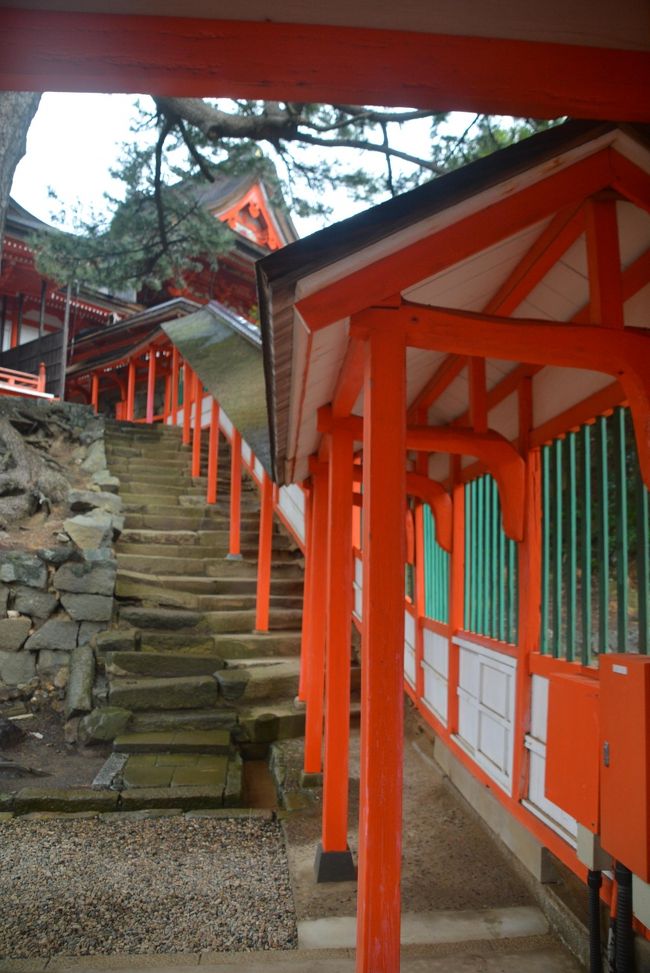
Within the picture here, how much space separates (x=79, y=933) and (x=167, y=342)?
1351 cm

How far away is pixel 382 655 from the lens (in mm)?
2354

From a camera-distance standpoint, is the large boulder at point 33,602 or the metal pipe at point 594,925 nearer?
the metal pipe at point 594,925

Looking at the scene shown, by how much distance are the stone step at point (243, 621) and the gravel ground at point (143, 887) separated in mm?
3073

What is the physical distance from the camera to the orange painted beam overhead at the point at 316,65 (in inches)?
71.9

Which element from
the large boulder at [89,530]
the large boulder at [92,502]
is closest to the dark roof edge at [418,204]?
the large boulder at [89,530]

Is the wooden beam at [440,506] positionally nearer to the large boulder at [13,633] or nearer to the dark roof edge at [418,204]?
the dark roof edge at [418,204]

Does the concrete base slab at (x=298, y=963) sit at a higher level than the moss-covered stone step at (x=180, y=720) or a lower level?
lower

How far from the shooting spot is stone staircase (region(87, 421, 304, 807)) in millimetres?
5566

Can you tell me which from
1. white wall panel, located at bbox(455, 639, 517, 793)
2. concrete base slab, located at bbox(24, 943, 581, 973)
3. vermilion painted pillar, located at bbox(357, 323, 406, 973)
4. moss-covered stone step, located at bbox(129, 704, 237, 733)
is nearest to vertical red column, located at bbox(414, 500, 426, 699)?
white wall panel, located at bbox(455, 639, 517, 793)

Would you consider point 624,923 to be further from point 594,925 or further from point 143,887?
point 143,887

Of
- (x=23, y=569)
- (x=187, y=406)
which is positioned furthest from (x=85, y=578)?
(x=187, y=406)

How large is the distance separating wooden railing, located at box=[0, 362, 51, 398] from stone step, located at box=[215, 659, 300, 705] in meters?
9.41

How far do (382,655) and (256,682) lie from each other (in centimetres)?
472

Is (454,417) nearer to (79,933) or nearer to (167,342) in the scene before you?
(79,933)
